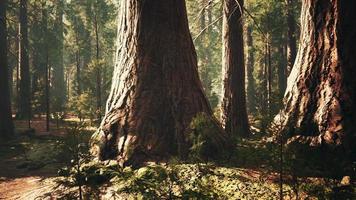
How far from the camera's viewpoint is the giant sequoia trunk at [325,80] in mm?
6801

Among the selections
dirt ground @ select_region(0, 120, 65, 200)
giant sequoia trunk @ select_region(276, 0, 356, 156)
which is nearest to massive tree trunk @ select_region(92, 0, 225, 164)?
dirt ground @ select_region(0, 120, 65, 200)

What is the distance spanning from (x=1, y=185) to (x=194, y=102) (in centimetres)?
476

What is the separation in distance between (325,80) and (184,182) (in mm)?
3195

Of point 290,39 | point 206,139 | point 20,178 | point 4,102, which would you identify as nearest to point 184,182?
point 206,139

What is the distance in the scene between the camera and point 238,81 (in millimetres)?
12195

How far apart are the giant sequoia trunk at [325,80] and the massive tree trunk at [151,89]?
2.02 meters

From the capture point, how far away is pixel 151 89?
8102mm

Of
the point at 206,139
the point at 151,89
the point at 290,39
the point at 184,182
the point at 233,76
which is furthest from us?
the point at 290,39

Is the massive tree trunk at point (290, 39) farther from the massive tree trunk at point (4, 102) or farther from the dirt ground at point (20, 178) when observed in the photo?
the dirt ground at point (20, 178)

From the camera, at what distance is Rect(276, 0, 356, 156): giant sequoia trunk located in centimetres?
680

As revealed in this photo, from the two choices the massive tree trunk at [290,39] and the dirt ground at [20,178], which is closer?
the dirt ground at [20,178]

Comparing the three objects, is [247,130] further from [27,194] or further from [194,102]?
[27,194]

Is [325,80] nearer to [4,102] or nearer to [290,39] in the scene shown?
[4,102]

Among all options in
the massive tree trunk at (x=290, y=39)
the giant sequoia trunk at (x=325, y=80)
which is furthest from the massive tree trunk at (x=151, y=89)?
the massive tree trunk at (x=290, y=39)
